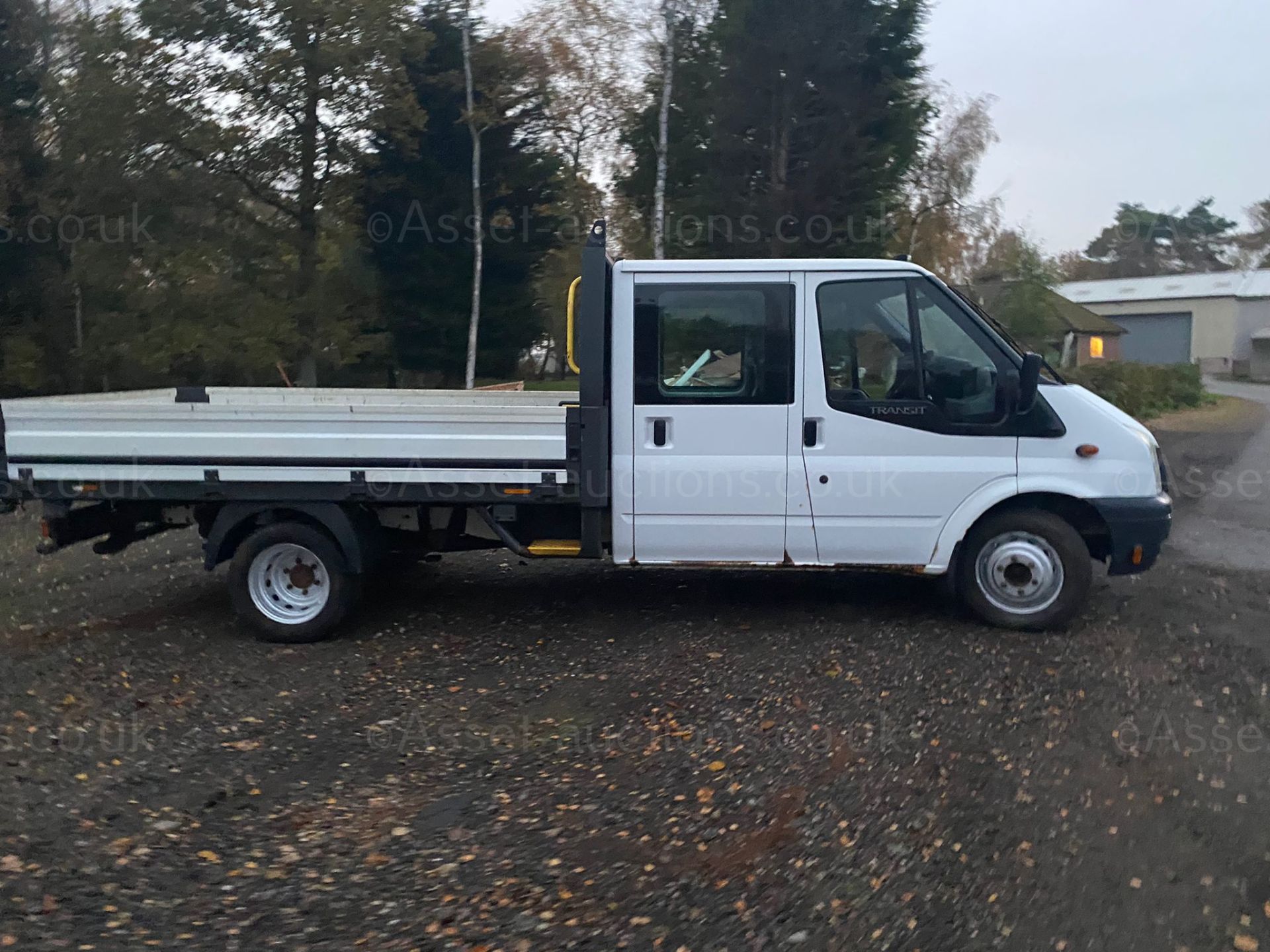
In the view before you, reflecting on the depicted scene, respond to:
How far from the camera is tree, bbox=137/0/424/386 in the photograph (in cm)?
2238

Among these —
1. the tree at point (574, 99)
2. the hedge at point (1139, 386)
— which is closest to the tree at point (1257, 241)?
the hedge at point (1139, 386)

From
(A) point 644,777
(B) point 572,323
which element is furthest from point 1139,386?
(A) point 644,777

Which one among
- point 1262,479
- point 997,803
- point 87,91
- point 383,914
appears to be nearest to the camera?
point 383,914

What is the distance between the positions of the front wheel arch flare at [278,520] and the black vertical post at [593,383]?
1.46m

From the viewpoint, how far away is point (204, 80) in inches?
891

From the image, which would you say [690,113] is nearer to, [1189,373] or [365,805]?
[1189,373]

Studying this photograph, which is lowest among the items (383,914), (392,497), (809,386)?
(383,914)

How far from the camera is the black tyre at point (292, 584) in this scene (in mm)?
6773

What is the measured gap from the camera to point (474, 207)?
82.6 ft

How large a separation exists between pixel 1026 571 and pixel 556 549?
9.53ft

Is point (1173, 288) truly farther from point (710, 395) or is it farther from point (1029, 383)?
point (710, 395)

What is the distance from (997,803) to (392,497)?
152 inches

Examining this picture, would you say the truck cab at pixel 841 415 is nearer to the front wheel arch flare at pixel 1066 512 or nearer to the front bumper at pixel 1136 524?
the front bumper at pixel 1136 524

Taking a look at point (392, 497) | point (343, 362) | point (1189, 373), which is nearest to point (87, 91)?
point (343, 362)
